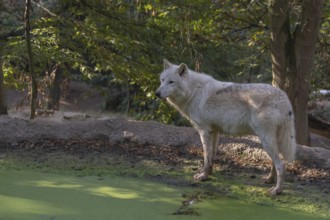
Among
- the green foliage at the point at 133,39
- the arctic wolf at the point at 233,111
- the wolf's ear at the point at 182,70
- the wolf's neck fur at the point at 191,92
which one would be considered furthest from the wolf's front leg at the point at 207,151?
the green foliage at the point at 133,39

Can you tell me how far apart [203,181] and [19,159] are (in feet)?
9.17

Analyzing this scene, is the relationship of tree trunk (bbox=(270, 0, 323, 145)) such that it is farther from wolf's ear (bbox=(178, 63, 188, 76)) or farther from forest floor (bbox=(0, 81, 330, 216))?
wolf's ear (bbox=(178, 63, 188, 76))

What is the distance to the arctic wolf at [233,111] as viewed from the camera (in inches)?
245

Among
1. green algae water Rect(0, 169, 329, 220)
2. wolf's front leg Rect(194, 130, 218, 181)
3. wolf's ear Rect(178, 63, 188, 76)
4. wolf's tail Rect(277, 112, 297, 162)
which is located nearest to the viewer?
green algae water Rect(0, 169, 329, 220)

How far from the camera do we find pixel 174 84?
718 centimetres

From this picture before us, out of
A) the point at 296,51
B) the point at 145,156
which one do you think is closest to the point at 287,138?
the point at 145,156

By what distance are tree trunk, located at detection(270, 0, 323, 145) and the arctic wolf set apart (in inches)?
82.1

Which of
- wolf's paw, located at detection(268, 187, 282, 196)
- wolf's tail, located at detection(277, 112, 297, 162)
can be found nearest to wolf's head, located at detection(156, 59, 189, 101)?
wolf's tail, located at detection(277, 112, 297, 162)

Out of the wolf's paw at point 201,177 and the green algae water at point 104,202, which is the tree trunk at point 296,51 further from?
the green algae water at point 104,202

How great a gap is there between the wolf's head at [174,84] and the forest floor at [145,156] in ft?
3.56

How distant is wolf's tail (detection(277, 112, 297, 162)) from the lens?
630cm

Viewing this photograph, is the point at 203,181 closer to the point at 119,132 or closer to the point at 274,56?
the point at 119,132

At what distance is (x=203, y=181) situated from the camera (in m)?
6.73

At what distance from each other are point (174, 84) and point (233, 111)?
1042 mm
